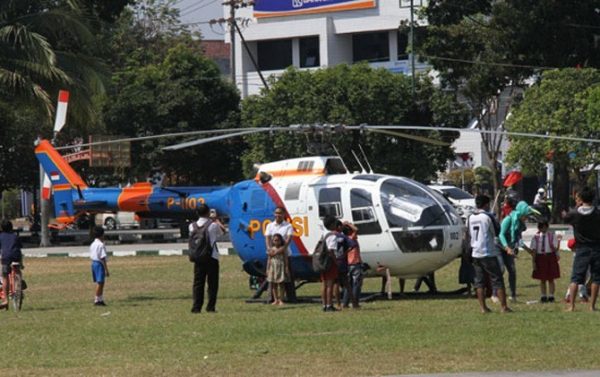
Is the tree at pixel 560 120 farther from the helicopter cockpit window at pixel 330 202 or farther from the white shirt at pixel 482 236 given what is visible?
the white shirt at pixel 482 236

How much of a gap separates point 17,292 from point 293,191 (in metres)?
5.21

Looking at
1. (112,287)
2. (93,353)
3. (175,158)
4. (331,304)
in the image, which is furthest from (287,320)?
(175,158)

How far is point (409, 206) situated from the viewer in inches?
890

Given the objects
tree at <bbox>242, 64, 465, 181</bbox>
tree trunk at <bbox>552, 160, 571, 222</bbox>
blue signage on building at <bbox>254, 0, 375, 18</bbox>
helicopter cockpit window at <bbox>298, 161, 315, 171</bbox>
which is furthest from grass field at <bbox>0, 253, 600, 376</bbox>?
blue signage on building at <bbox>254, 0, 375, 18</bbox>

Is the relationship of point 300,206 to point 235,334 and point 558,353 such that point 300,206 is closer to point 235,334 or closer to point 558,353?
point 235,334

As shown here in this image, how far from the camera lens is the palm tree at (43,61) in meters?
27.4

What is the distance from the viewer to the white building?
8581 cm

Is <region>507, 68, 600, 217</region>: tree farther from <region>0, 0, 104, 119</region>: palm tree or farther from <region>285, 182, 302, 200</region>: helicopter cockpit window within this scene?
<region>285, 182, 302, 200</region>: helicopter cockpit window

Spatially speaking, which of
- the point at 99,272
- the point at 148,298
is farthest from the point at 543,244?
the point at 148,298

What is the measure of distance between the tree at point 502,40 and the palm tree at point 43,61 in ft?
78.5

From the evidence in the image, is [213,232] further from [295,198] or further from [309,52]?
[309,52]

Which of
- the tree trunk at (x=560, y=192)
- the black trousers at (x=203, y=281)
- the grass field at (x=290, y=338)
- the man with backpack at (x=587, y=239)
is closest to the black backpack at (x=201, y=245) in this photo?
the black trousers at (x=203, y=281)

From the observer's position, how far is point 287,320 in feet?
61.7

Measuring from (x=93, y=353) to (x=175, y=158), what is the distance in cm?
4640
